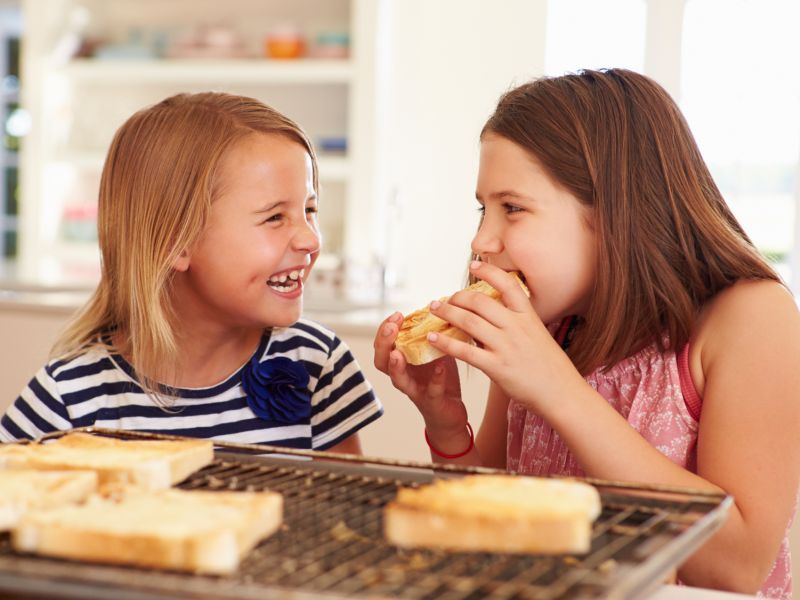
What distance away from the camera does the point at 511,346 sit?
1.33m

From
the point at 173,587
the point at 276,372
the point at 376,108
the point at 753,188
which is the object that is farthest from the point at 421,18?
the point at 173,587

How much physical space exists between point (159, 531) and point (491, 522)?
0.26 meters

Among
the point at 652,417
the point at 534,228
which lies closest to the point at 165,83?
the point at 534,228

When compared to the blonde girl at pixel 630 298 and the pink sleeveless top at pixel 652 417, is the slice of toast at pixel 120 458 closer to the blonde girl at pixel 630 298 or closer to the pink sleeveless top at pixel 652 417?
the blonde girl at pixel 630 298

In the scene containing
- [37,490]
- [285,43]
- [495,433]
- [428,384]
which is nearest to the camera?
[37,490]

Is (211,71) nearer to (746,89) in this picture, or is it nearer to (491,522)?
(746,89)

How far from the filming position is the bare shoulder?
54.7 inches

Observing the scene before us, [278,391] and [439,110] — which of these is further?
[439,110]

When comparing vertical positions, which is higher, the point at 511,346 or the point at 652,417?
the point at 511,346

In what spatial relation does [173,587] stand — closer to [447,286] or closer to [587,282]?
[587,282]

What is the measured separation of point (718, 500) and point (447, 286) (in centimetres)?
382

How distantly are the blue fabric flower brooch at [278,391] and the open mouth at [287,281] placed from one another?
0.14 meters

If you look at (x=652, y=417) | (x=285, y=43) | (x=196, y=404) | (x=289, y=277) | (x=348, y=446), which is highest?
(x=285, y=43)

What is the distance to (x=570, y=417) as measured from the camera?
1267 mm
